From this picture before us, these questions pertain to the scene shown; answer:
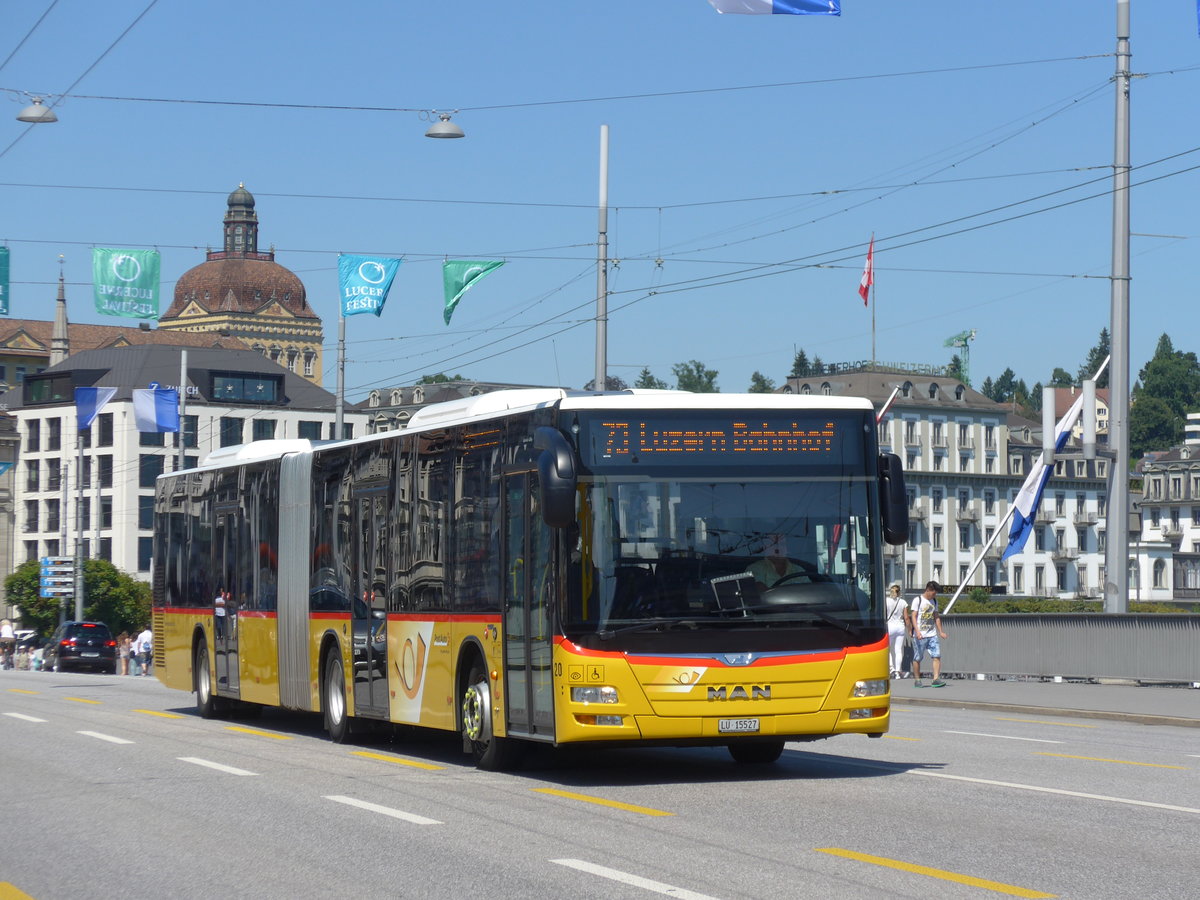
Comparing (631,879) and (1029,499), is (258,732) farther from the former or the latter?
(1029,499)

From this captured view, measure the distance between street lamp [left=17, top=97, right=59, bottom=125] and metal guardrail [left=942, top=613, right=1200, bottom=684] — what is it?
16757mm

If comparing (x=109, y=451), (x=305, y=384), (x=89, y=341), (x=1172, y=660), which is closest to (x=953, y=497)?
(x=305, y=384)

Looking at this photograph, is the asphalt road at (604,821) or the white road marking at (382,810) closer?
the asphalt road at (604,821)

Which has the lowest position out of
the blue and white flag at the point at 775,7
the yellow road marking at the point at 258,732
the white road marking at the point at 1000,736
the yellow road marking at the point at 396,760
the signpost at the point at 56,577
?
the signpost at the point at 56,577

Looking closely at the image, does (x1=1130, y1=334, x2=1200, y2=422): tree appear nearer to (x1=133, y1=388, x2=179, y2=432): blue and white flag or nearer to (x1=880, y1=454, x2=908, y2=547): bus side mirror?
(x1=133, y1=388, x2=179, y2=432): blue and white flag

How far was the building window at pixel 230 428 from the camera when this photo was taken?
430 feet

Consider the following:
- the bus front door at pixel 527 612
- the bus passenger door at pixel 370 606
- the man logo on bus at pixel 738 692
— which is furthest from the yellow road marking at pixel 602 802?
the bus passenger door at pixel 370 606

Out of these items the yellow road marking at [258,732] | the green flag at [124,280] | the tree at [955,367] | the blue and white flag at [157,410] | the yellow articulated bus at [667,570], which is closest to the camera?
the yellow articulated bus at [667,570]

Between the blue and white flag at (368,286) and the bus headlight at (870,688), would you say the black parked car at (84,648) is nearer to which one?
→ the blue and white flag at (368,286)

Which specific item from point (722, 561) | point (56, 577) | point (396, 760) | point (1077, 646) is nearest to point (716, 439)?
point (722, 561)

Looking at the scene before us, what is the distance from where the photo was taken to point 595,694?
13.8m

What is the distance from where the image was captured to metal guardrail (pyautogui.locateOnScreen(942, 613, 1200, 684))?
28141 millimetres

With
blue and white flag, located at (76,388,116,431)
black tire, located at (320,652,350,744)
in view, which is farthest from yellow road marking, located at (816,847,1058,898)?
blue and white flag, located at (76,388,116,431)

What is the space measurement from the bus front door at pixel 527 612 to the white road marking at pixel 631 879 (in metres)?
4.32
